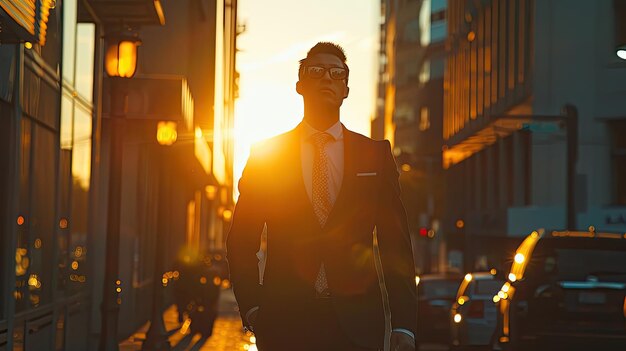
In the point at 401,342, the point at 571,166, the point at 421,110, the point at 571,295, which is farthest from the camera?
the point at 421,110

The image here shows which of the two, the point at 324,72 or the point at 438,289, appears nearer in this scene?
the point at 324,72

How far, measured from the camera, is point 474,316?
19328 mm

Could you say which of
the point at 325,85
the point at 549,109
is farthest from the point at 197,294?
the point at 549,109

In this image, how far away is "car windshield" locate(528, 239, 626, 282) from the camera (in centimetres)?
1233

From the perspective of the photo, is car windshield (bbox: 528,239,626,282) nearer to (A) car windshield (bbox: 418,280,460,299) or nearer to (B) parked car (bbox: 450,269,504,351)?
(B) parked car (bbox: 450,269,504,351)

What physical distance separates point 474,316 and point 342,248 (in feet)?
47.0

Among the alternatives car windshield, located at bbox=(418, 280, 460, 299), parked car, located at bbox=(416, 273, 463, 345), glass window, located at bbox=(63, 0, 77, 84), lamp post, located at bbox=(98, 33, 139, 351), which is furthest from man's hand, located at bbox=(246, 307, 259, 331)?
car windshield, located at bbox=(418, 280, 460, 299)

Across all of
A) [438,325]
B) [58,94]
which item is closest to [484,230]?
[438,325]

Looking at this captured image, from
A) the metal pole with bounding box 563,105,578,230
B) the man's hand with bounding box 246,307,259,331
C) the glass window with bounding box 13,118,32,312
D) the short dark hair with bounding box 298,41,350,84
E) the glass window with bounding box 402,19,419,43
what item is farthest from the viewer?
the glass window with bounding box 402,19,419,43

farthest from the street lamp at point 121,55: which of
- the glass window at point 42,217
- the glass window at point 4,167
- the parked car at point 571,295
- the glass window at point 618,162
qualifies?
the glass window at point 618,162

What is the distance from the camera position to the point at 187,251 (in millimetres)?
24297

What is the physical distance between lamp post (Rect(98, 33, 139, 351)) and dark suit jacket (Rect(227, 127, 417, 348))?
10562mm

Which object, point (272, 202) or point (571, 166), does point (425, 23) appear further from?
point (272, 202)

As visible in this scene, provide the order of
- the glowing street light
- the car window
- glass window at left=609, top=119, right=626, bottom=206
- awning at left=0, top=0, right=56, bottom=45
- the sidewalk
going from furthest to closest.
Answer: glass window at left=609, top=119, right=626, bottom=206
the sidewalk
the glowing street light
the car window
awning at left=0, top=0, right=56, bottom=45
